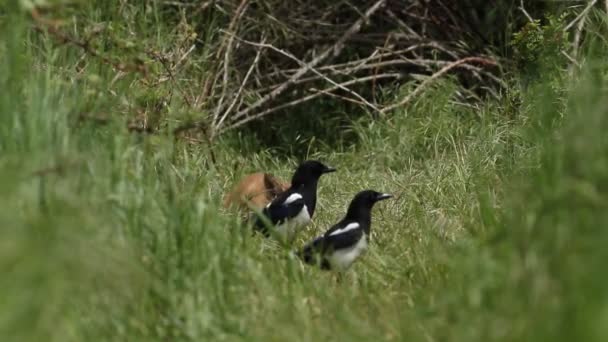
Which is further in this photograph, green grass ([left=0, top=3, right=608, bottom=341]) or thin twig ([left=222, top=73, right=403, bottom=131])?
thin twig ([left=222, top=73, right=403, bottom=131])

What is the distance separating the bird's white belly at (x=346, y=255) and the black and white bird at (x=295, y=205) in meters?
0.74

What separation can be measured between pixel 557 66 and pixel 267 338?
3644 mm

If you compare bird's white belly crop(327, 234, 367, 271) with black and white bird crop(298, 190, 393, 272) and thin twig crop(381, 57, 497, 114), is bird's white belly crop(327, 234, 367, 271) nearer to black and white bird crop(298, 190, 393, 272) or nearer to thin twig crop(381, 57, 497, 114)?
black and white bird crop(298, 190, 393, 272)

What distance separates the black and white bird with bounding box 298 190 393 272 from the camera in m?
5.12

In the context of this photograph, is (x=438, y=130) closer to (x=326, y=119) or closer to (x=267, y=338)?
(x=326, y=119)

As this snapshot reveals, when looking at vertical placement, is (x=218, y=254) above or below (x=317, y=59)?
above

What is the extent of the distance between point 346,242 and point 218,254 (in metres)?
1.23

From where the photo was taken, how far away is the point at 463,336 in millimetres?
3395

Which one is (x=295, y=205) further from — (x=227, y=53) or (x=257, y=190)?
(x=227, y=53)

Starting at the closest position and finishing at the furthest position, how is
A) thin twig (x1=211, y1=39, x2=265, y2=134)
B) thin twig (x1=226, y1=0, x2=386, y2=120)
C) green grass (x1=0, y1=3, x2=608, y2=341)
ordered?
green grass (x1=0, y1=3, x2=608, y2=341), thin twig (x1=211, y1=39, x2=265, y2=134), thin twig (x1=226, y1=0, x2=386, y2=120)

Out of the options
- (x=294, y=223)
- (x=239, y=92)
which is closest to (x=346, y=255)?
(x=294, y=223)

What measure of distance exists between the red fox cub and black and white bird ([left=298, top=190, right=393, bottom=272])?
0.75m

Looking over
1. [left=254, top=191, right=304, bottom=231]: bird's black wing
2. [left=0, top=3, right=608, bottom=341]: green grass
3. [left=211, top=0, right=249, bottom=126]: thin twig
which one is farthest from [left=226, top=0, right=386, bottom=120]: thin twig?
[left=0, top=3, right=608, bottom=341]: green grass

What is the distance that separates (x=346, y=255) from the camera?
5223mm
